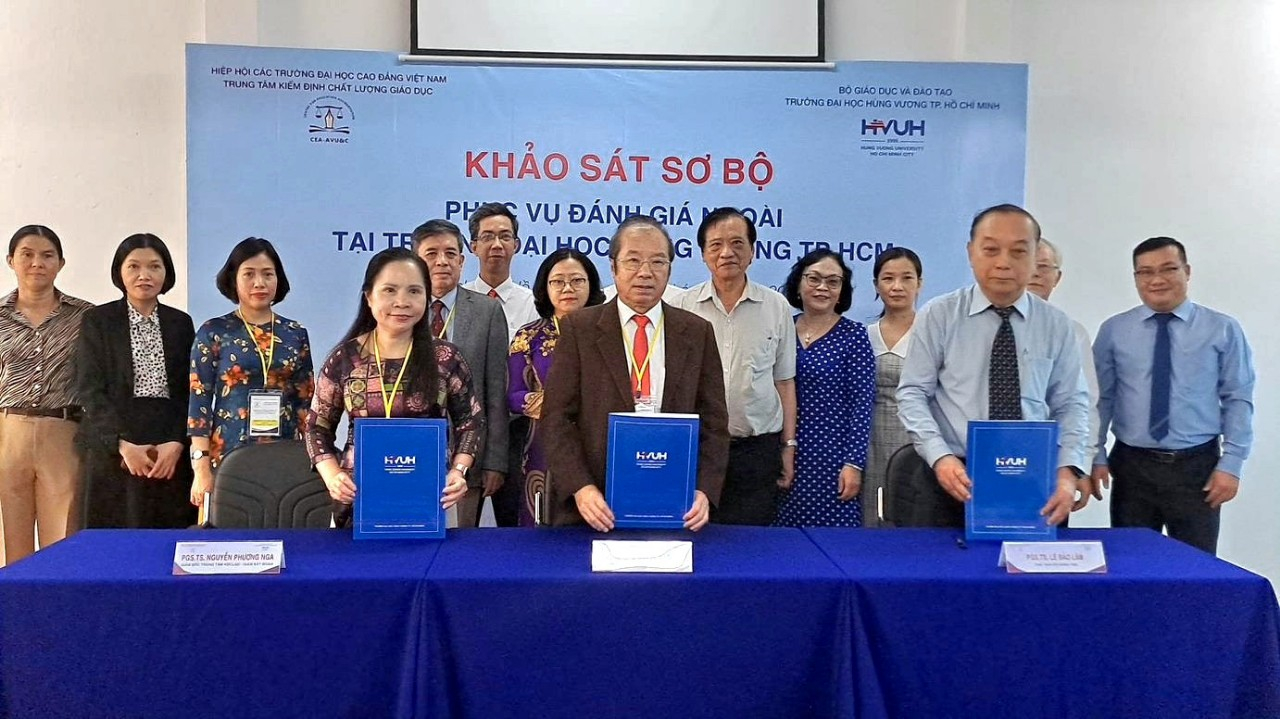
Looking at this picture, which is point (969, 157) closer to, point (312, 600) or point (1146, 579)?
point (1146, 579)

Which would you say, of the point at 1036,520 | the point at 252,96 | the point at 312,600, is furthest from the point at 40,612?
the point at 252,96

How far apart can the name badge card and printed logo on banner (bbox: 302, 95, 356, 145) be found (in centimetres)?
164

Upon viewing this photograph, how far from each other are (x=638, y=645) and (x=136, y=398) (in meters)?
2.42

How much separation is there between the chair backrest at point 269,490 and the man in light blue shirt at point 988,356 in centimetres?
165

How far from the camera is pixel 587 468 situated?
7.23 ft

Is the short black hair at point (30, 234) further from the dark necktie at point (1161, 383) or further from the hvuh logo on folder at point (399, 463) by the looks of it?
the dark necktie at point (1161, 383)

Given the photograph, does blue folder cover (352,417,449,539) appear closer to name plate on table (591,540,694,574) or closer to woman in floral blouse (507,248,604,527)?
name plate on table (591,540,694,574)

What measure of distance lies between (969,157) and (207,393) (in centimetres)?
342

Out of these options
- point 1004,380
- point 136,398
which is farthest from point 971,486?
point 136,398

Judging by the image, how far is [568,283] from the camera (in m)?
3.14

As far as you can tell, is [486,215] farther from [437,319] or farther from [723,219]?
[723,219]

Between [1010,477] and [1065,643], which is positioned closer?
[1065,643]

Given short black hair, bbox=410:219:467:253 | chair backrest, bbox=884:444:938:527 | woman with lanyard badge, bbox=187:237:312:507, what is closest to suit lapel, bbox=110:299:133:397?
woman with lanyard badge, bbox=187:237:312:507

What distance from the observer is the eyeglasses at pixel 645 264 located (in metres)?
2.22
